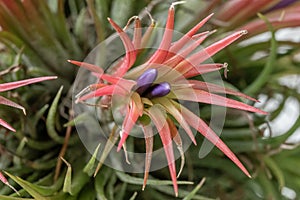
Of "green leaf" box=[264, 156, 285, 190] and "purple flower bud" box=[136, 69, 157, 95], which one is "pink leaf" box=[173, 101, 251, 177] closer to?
"purple flower bud" box=[136, 69, 157, 95]

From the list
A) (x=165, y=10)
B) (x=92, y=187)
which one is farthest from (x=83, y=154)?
(x=165, y=10)

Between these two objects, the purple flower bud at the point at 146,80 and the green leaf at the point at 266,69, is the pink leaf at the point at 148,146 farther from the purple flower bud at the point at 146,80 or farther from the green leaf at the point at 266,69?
the green leaf at the point at 266,69

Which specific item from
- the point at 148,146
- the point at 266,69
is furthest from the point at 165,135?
the point at 266,69

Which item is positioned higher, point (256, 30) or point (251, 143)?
point (256, 30)

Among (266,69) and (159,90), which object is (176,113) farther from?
(266,69)

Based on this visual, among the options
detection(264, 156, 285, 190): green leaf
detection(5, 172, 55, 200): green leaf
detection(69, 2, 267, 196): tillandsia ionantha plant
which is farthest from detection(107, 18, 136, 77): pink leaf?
detection(264, 156, 285, 190): green leaf

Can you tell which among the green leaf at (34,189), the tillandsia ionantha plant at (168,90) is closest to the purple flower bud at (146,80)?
the tillandsia ionantha plant at (168,90)

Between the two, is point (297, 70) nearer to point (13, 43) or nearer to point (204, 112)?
point (204, 112)
